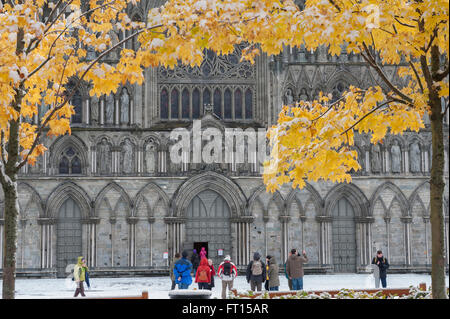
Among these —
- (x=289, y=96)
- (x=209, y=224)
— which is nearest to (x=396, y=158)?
(x=289, y=96)

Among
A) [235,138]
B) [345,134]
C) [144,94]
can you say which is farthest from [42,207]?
[345,134]

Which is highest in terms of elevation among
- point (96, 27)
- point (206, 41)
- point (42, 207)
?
point (96, 27)

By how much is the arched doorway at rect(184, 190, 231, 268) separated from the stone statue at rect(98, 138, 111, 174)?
424 cm

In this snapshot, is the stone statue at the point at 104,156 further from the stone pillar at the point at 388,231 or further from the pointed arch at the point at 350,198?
the stone pillar at the point at 388,231

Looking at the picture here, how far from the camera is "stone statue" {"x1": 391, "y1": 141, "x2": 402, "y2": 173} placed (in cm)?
2992

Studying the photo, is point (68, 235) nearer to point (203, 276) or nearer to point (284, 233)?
point (284, 233)

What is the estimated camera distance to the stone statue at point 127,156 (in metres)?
28.8

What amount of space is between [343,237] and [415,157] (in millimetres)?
5260

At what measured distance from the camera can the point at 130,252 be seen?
92.9 feet

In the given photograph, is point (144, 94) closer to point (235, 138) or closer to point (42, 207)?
point (235, 138)

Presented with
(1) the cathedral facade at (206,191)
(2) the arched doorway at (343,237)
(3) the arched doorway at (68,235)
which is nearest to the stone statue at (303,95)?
(1) the cathedral facade at (206,191)

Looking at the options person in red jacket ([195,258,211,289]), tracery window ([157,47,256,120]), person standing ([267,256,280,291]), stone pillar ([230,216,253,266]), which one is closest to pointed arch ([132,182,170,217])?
stone pillar ([230,216,253,266])
